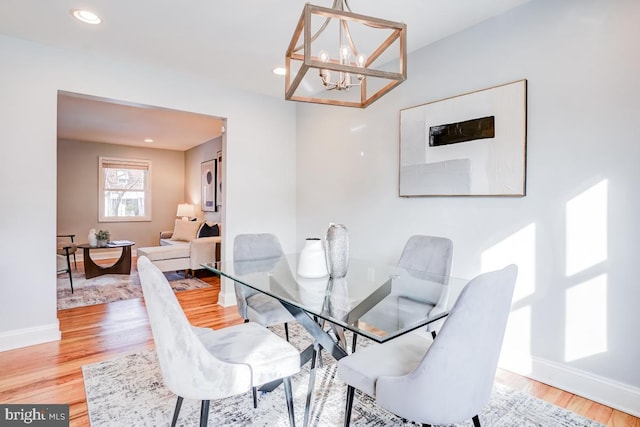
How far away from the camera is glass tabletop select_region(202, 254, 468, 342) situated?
1396 mm

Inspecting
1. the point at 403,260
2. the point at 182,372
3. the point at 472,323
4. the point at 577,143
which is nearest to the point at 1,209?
the point at 182,372

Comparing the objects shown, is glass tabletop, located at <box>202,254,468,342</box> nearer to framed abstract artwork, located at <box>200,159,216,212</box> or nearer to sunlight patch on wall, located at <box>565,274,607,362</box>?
sunlight patch on wall, located at <box>565,274,607,362</box>

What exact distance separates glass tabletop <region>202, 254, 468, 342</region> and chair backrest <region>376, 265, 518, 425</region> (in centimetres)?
18

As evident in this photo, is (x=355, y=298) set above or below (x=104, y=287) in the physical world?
above

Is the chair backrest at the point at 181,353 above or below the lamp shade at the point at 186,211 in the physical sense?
below

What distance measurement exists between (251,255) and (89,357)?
4.57 feet

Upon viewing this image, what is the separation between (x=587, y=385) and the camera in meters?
2.00

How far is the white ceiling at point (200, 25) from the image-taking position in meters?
2.26

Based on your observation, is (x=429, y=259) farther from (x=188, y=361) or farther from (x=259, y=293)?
(x=188, y=361)

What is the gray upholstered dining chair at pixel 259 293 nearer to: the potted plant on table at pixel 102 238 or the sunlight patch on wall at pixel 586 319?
the sunlight patch on wall at pixel 586 319

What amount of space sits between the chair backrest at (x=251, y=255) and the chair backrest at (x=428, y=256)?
39.4 inches

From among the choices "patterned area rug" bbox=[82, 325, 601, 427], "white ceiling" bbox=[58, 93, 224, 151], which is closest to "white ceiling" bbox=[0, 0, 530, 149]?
"white ceiling" bbox=[58, 93, 224, 151]

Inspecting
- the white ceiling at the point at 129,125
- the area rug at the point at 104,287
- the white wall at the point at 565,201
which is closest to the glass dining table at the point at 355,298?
the white wall at the point at 565,201

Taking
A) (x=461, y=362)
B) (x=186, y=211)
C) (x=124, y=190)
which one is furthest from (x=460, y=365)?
(x=124, y=190)
